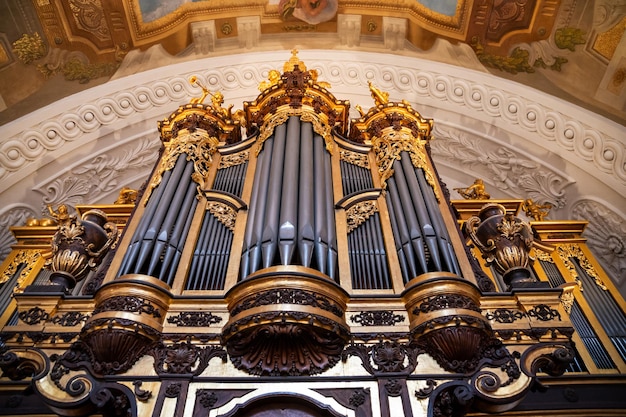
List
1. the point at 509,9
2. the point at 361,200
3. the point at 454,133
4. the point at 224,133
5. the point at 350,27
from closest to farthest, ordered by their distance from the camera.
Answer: the point at 361,200 → the point at 224,133 → the point at 509,9 → the point at 454,133 → the point at 350,27

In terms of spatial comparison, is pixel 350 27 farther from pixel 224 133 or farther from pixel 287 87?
pixel 224 133

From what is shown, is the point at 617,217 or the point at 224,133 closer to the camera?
the point at 224,133

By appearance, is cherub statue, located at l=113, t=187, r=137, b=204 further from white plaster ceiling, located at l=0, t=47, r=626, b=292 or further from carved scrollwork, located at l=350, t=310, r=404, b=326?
carved scrollwork, located at l=350, t=310, r=404, b=326

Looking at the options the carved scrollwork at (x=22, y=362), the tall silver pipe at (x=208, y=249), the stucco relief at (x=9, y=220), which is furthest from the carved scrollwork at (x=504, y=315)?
the stucco relief at (x=9, y=220)

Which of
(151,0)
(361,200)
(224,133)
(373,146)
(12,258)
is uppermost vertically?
(151,0)

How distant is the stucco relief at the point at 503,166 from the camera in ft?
27.1

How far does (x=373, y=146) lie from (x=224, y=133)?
6.28 ft

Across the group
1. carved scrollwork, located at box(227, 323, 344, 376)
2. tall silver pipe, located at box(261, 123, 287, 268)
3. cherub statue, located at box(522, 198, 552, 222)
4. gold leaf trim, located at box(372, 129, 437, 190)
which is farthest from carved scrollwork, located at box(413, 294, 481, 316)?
cherub statue, located at box(522, 198, 552, 222)

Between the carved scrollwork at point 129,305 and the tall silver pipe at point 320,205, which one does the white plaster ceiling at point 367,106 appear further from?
the carved scrollwork at point 129,305

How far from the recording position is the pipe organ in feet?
10.7

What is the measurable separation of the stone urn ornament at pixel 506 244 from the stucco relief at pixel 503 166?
13.5ft

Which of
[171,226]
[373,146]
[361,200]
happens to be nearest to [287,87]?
[373,146]

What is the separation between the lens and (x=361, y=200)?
4.85 m

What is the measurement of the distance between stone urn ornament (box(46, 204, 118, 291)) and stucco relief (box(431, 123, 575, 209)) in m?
6.36
